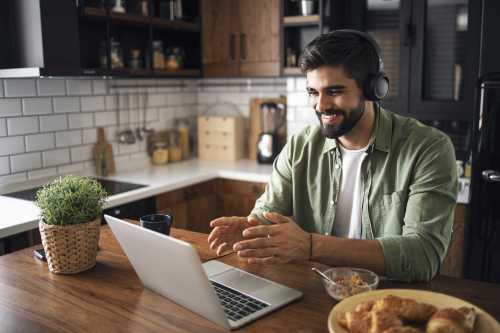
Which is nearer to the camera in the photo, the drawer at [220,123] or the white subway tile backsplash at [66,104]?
the white subway tile backsplash at [66,104]

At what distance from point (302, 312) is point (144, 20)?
2484mm

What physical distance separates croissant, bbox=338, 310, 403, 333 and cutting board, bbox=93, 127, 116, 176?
257 cm

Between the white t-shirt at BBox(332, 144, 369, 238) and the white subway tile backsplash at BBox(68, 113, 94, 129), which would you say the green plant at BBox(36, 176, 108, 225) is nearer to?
the white t-shirt at BBox(332, 144, 369, 238)

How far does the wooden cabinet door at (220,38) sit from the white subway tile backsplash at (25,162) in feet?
4.35

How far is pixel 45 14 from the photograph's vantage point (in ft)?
8.38

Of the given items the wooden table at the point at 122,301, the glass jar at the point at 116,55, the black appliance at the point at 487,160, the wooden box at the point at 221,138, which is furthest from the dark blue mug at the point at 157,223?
the wooden box at the point at 221,138

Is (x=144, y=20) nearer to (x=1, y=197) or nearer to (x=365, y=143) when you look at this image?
(x=1, y=197)

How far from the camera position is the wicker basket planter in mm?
1429

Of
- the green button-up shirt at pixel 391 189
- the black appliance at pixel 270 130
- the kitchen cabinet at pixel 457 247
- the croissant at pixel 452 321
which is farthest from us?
the black appliance at pixel 270 130

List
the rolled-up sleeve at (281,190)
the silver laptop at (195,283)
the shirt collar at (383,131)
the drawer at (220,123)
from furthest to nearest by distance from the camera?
the drawer at (220,123)
the rolled-up sleeve at (281,190)
the shirt collar at (383,131)
the silver laptop at (195,283)

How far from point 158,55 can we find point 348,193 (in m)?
2.02

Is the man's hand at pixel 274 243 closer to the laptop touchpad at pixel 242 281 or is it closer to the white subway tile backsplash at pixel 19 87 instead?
the laptop touchpad at pixel 242 281

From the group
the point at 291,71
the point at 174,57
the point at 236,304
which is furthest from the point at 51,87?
the point at 236,304

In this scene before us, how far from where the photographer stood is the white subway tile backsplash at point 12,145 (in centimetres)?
283
